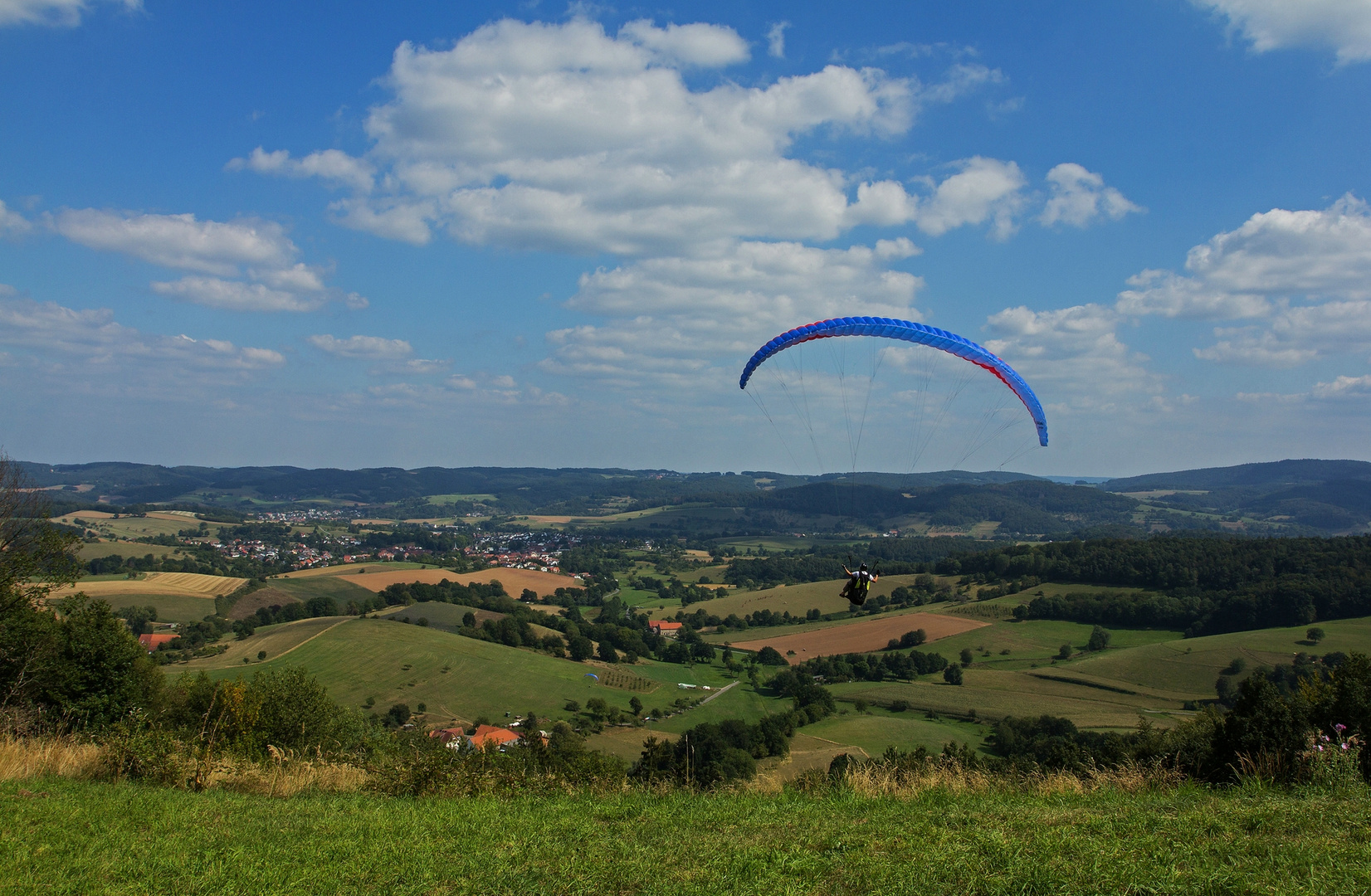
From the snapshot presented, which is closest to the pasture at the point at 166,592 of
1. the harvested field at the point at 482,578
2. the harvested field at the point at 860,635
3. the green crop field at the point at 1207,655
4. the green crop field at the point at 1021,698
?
the harvested field at the point at 482,578

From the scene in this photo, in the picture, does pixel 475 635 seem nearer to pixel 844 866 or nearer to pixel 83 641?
pixel 83 641

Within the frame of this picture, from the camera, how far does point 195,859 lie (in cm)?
587

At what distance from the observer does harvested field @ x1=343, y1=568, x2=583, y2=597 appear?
9300 centimetres

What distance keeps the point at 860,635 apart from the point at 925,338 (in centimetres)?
5812

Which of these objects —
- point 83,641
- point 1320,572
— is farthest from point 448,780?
point 1320,572

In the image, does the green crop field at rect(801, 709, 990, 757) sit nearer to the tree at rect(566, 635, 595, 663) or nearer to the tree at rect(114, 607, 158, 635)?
the tree at rect(566, 635, 595, 663)

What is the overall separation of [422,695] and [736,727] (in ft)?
71.5

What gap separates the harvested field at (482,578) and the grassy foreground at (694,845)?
8979cm

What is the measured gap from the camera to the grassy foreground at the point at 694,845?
516 cm

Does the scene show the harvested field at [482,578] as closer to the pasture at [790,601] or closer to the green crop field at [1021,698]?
the pasture at [790,601]

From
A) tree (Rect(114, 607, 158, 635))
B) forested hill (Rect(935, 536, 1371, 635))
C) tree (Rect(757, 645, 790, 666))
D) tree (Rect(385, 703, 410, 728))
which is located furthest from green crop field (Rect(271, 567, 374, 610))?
forested hill (Rect(935, 536, 1371, 635))

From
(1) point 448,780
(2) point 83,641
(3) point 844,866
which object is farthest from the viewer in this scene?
(2) point 83,641

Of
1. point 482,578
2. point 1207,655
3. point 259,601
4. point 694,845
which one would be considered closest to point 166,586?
point 259,601

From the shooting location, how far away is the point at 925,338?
16.8m
